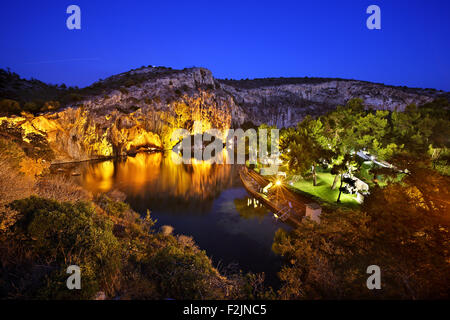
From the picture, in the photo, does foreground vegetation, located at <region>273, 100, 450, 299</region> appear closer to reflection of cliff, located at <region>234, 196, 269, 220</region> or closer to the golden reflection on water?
reflection of cliff, located at <region>234, 196, 269, 220</region>

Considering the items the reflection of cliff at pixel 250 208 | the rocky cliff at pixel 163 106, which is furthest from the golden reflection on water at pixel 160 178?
the rocky cliff at pixel 163 106

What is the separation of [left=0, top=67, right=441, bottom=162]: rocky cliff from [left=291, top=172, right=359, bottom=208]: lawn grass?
4372 cm

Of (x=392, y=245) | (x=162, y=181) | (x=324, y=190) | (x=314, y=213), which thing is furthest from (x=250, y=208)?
(x=162, y=181)

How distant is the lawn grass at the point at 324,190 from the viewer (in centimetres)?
1909

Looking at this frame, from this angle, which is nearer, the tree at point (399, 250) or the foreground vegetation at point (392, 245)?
the tree at point (399, 250)

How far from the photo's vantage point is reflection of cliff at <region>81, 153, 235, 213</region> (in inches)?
984

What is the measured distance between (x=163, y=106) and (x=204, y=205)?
145ft

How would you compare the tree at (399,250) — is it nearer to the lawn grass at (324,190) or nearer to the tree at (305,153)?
the lawn grass at (324,190)

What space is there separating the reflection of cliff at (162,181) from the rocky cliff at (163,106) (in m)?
9.32

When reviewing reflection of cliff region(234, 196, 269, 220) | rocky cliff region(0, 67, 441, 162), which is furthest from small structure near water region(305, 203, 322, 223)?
rocky cliff region(0, 67, 441, 162)

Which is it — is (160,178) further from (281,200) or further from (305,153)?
(305,153)

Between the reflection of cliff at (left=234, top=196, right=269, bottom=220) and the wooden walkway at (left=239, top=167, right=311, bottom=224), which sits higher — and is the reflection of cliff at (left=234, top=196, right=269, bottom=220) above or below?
below

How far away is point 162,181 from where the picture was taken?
32375 millimetres
